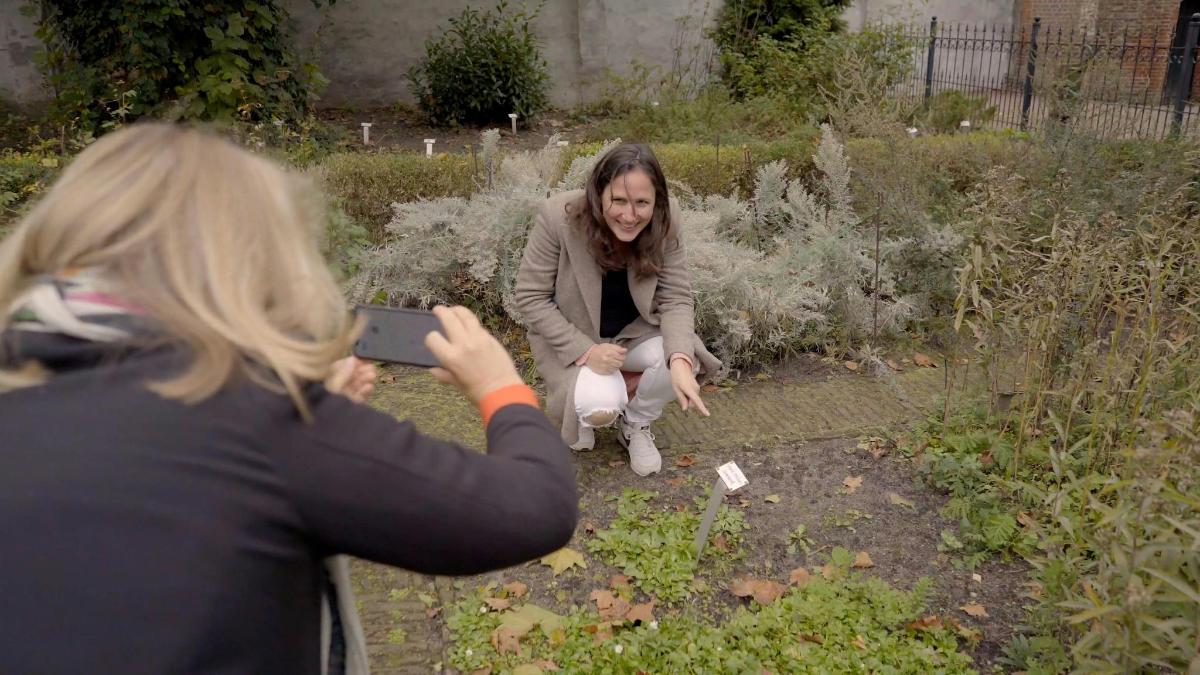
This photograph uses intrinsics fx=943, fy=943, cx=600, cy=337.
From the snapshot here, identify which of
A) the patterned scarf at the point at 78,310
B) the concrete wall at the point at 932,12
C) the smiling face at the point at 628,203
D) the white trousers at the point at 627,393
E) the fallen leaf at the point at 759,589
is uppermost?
→ the concrete wall at the point at 932,12

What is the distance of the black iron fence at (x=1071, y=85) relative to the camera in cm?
591

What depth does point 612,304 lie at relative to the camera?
3824mm

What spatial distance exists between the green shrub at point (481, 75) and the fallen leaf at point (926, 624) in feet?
27.4

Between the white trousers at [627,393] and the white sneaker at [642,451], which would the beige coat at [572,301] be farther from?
the white sneaker at [642,451]

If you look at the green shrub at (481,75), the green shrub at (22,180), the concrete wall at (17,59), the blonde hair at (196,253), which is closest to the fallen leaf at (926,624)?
the blonde hair at (196,253)

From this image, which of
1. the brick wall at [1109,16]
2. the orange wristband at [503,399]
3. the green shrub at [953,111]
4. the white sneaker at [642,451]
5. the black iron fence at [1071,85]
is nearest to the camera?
the orange wristband at [503,399]

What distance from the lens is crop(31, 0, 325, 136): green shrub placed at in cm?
715

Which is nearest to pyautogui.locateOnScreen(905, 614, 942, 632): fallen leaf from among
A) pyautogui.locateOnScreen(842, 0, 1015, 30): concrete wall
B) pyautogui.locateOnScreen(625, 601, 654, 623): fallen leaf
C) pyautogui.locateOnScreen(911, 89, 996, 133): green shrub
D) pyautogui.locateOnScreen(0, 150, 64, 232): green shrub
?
pyautogui.locateOnScreen(625, 601, 654, 623): fallen leaf

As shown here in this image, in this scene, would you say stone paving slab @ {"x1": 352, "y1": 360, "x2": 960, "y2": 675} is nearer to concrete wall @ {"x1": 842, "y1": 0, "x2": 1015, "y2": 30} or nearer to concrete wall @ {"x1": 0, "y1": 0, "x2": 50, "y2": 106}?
concrete wall @ {"x1": 0, "y1": 0, "x2": 50, "y2": 106}

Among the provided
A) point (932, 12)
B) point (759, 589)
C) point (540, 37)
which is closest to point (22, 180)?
point (759, 589)

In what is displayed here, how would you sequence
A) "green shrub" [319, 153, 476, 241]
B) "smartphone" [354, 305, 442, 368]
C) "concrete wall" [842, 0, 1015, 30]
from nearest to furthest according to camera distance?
"smartphone" [354, 305, 442, 368], "green shrub" [319, 153, 476, 241], "concrete wall" [842, 0, 1015, 30]

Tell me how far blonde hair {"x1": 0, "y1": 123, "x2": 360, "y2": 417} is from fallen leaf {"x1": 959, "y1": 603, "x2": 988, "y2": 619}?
238 cm

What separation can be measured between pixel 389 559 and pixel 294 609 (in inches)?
Result: 5.4

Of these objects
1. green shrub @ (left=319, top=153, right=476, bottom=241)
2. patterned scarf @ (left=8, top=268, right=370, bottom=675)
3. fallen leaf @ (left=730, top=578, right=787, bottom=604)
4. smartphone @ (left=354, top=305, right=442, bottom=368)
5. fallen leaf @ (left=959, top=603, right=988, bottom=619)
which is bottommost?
fallen leaf @ (left=959, top=603, right=988, bottom=619)
